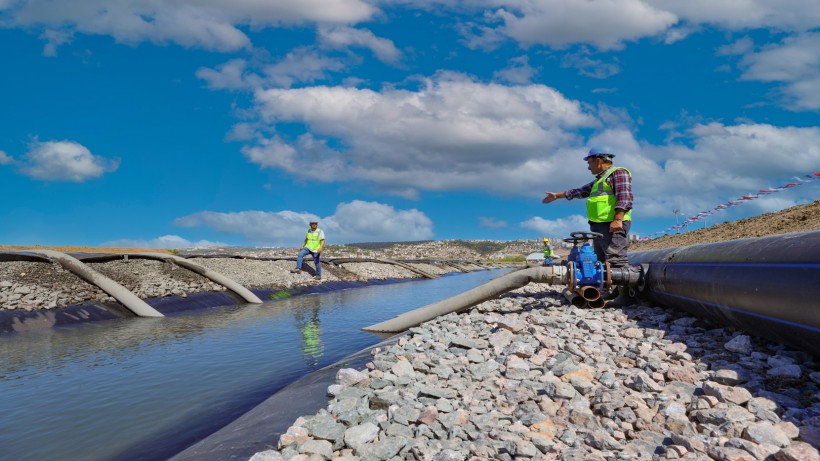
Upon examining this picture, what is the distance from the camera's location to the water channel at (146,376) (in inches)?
192

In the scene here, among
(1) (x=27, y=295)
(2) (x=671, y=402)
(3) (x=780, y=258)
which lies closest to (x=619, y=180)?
(3) (x=780, y=258)

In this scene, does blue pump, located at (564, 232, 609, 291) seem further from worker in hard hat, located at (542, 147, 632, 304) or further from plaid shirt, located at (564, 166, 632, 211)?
plaid shirt, located at (564, 166, 632, 211)

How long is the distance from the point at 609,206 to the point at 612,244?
74cm

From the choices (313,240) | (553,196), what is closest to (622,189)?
(553,196)

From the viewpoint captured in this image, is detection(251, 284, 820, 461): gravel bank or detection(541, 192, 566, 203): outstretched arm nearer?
detection(251, 284, 820, 461): gravel bank

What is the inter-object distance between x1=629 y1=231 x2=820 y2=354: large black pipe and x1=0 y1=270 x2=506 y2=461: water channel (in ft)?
18.2

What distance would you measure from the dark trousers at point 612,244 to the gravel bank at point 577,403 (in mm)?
2449

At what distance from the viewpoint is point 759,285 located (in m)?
4.89

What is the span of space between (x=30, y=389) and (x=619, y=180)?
9.65m

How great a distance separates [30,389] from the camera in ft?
21.7

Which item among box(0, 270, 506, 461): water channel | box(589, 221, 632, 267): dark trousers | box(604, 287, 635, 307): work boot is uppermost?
box(589, 221, 632, 267): dark trousers

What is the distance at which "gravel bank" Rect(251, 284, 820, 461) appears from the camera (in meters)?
3.26

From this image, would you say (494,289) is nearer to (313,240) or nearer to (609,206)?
(609,206)

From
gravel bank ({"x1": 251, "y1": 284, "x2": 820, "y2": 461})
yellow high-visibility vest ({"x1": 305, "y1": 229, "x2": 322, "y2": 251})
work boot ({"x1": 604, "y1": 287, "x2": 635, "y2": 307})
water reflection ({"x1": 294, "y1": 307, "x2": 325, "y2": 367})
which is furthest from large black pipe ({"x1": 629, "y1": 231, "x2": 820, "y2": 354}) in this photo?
yellow high-visibility vest ({"x1": 305, "y1": 229, "x2": 322, "y2": 251})
